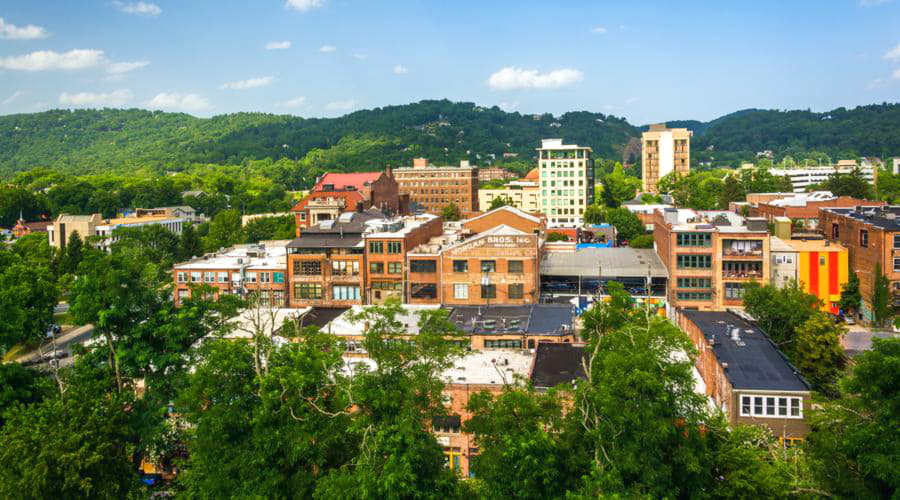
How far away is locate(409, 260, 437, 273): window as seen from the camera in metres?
73.4

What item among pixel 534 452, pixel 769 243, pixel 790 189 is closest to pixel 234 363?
pixel 534 452

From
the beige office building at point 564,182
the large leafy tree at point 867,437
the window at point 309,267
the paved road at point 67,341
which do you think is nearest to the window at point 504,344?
the large leafy tree at point 867,437

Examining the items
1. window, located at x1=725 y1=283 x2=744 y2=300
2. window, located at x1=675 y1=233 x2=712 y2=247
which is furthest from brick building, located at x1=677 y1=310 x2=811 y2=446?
window, located at x1=675 y1=233 x2=712 y2=247

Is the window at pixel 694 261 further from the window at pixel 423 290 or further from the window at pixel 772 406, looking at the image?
the window at pixel 772 406

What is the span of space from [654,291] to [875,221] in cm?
2303

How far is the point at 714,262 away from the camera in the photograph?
73.2m

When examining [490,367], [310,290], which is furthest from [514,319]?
[310,290]

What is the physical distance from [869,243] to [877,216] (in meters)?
6.71

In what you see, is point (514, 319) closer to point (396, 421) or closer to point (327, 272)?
point (327, 272)

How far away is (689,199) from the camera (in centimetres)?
14788

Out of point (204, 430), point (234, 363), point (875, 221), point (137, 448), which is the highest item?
point (875, 221)

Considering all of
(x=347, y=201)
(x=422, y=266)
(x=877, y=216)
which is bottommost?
(x=422, y=266)

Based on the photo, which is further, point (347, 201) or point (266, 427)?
point (347, 201)

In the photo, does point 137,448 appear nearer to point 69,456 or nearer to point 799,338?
point 69,456
